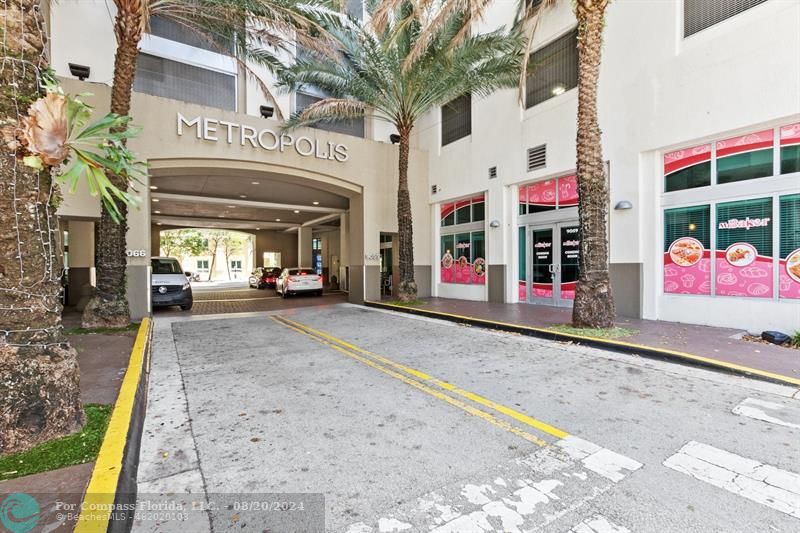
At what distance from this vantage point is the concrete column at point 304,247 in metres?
27.6

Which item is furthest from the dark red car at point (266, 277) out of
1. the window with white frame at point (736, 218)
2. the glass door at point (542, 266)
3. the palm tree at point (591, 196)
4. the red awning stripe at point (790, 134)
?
Result: the red awning stripe at point (790, 134)

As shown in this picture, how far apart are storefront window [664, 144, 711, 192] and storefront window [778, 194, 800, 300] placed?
153 cm

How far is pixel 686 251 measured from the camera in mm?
9320

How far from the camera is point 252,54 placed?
1232 cm

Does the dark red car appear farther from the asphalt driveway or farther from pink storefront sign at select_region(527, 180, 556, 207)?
the asphalt driveway

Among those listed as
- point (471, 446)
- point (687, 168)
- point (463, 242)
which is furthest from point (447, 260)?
point (471, 446)

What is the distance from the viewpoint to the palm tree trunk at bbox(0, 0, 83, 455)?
298 centimetres

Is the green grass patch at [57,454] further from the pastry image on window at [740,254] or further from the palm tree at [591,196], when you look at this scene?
the pastry image on window at [740,254]

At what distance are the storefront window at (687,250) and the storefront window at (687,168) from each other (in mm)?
576

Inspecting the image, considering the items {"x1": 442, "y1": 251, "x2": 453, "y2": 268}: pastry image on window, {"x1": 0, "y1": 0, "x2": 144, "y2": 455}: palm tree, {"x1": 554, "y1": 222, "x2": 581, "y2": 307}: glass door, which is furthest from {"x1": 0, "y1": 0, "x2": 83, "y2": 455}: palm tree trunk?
{"x1": 442, "y1": 251, "x2": 453, "y2": 268}: pastry image on window

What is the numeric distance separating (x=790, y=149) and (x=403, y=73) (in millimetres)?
9151

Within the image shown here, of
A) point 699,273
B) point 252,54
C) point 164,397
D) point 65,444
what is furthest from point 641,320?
point 252,54

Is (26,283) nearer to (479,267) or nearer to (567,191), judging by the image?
(567,191)

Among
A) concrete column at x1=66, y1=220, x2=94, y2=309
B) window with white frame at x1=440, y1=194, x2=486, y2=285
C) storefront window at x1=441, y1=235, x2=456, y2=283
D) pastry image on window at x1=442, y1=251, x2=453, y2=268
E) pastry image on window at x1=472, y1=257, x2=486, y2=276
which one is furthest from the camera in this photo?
pastry image on window at x1=442, y1=251, x2=453, y2=268
